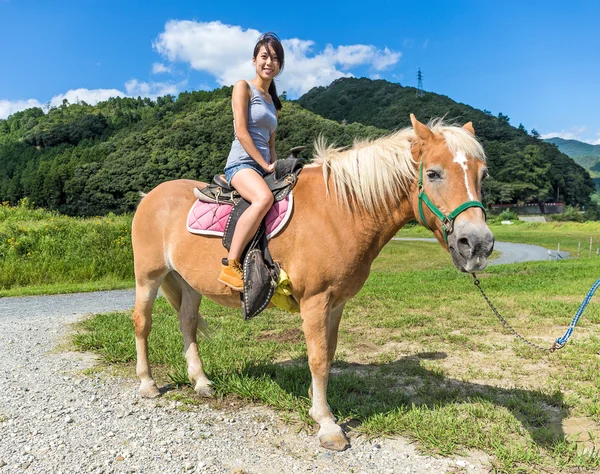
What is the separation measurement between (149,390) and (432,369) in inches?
121

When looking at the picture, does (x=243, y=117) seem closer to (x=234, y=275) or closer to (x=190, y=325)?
(x=234, y=275)

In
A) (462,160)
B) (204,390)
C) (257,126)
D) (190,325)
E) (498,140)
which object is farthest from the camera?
(498,140)

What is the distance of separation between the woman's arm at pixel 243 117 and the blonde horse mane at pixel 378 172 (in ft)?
2.24

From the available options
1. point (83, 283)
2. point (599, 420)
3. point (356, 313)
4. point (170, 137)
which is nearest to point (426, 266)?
point (356, 313)

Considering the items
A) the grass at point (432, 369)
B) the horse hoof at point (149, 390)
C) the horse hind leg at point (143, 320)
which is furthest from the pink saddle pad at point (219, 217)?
the horse hoof at point (149, 390)

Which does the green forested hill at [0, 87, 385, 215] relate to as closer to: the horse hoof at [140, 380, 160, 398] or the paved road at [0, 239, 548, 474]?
the horse hoof at [140, 380, 160, 398]

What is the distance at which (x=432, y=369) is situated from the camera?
4750 millimetres

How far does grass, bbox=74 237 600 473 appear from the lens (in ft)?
10.6

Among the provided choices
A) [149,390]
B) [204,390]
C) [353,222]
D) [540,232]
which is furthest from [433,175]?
[540,232]

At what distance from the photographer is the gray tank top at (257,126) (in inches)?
142

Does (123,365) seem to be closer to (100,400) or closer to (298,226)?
(100,400)

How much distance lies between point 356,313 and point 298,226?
4.83 metres

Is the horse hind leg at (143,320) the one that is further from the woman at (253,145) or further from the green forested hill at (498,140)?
the green forested hill at (498,140)

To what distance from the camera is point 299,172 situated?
3.67 metres
